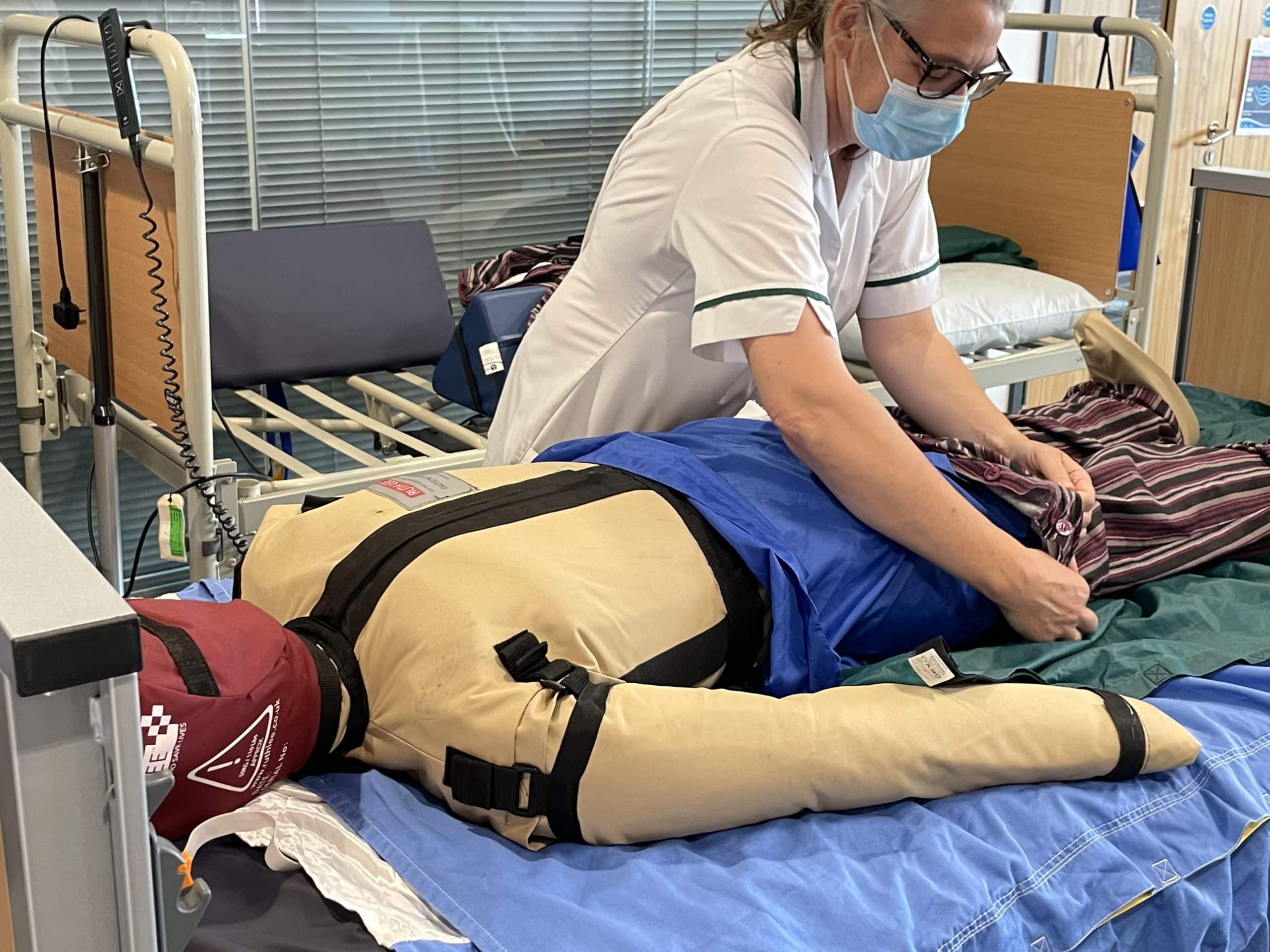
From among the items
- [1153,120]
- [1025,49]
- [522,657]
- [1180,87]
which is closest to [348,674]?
[522,657]

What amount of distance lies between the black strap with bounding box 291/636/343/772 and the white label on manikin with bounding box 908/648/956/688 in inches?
20.0

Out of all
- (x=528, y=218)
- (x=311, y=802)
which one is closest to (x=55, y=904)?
(x=311, y=802)

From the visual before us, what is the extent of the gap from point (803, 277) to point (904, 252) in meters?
0.41

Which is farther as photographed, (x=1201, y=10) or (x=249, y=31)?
(x=1201, y=10)

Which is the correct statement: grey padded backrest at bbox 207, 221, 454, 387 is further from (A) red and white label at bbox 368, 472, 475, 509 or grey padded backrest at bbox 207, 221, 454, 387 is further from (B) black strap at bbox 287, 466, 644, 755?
(B) black strap at bbox 287, 466, 644, 755

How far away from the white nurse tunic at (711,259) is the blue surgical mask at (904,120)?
2.2 inches

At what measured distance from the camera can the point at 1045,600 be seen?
4.54 ft

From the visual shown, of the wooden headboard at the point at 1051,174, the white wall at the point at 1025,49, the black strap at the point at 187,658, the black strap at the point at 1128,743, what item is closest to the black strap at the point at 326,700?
the black strap at the point at 187,658

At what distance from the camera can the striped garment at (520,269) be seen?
2598 millimetres

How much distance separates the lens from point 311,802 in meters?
1.11

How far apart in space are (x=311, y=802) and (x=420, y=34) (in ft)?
7.11

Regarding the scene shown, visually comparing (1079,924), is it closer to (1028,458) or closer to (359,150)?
(1028,458)

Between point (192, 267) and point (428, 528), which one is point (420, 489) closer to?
point (428, 528)

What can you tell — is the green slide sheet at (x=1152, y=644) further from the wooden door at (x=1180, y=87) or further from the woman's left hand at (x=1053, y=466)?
the wooden door at (x=1180, y=87)
